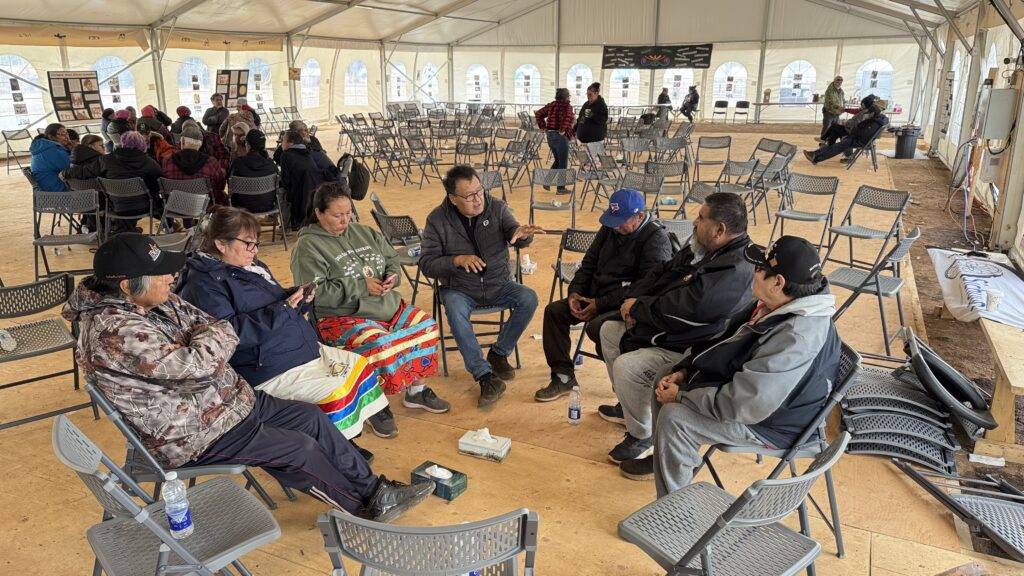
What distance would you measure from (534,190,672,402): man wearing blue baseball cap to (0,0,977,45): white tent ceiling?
11291 millimetres

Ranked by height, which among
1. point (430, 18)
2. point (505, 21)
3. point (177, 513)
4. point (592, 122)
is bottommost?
point (177, 513)

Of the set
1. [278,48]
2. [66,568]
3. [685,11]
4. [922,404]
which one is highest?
[685,11]

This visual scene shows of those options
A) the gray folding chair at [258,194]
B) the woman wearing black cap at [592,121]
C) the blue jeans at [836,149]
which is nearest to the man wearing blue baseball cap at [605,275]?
the gray folding chair at [258,194]

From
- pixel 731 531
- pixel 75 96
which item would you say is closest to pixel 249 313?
pixel 731 531

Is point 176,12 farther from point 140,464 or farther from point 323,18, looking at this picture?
point 140,464

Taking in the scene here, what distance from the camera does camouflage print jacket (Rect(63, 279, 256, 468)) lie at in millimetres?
2125

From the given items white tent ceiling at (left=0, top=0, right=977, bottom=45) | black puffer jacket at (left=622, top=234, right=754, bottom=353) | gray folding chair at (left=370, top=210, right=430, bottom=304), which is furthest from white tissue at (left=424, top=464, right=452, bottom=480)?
white tent ceiling at (left=0, top=0, right=977, bottom=45)

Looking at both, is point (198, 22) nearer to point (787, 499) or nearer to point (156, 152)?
point (156, 152)

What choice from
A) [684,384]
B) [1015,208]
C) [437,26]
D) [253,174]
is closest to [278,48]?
[437,26]

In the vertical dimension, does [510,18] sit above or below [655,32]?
above

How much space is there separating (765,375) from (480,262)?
6.01 ft

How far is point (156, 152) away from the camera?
7.70m

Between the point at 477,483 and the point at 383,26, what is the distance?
1858 centimetres

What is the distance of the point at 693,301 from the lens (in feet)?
9.77
